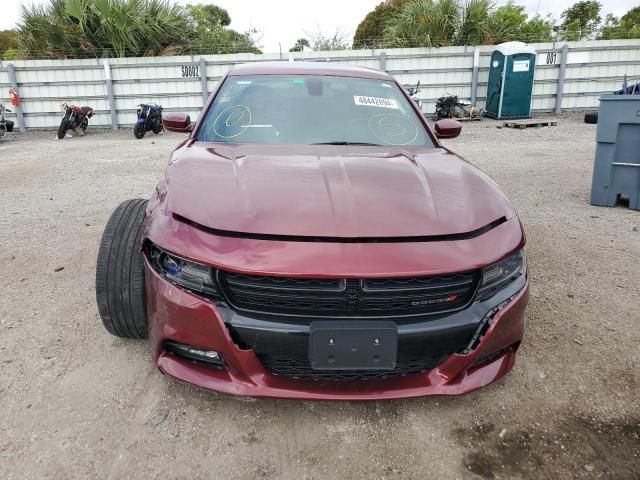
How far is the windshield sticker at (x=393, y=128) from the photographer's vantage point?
9.02 ft

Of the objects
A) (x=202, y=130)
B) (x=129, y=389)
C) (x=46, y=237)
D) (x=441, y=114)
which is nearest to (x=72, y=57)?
(x=441, y=114)

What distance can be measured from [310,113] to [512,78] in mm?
12756

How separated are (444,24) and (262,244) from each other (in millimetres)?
16191

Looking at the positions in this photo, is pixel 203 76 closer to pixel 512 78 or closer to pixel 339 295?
pixel 512 78

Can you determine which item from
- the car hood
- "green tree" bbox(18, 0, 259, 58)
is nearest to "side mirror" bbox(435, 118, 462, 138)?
the car hood

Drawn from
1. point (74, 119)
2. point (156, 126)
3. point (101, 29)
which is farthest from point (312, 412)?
point (101, 29)

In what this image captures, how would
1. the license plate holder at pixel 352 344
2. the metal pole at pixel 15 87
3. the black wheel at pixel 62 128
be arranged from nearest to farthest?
the license plate holder at pixel 352 344 < the black wheel at pixel 62 128 < the metal pole at pixel 15 87

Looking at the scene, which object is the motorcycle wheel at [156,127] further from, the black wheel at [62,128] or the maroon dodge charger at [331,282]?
the maroon dodge charger at [331,282]

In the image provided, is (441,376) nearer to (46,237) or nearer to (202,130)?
(202,130)

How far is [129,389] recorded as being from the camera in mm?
2115

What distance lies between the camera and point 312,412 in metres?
1.97

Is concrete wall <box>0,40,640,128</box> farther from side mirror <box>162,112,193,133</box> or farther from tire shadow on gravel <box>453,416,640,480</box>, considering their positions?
tire shadow on gravel <box>453,416,640,480</box>

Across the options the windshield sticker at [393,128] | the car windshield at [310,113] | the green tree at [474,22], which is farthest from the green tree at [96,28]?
the windshield sticker at [393,128]

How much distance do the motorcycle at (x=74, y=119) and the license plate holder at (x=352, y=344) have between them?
12.9m
